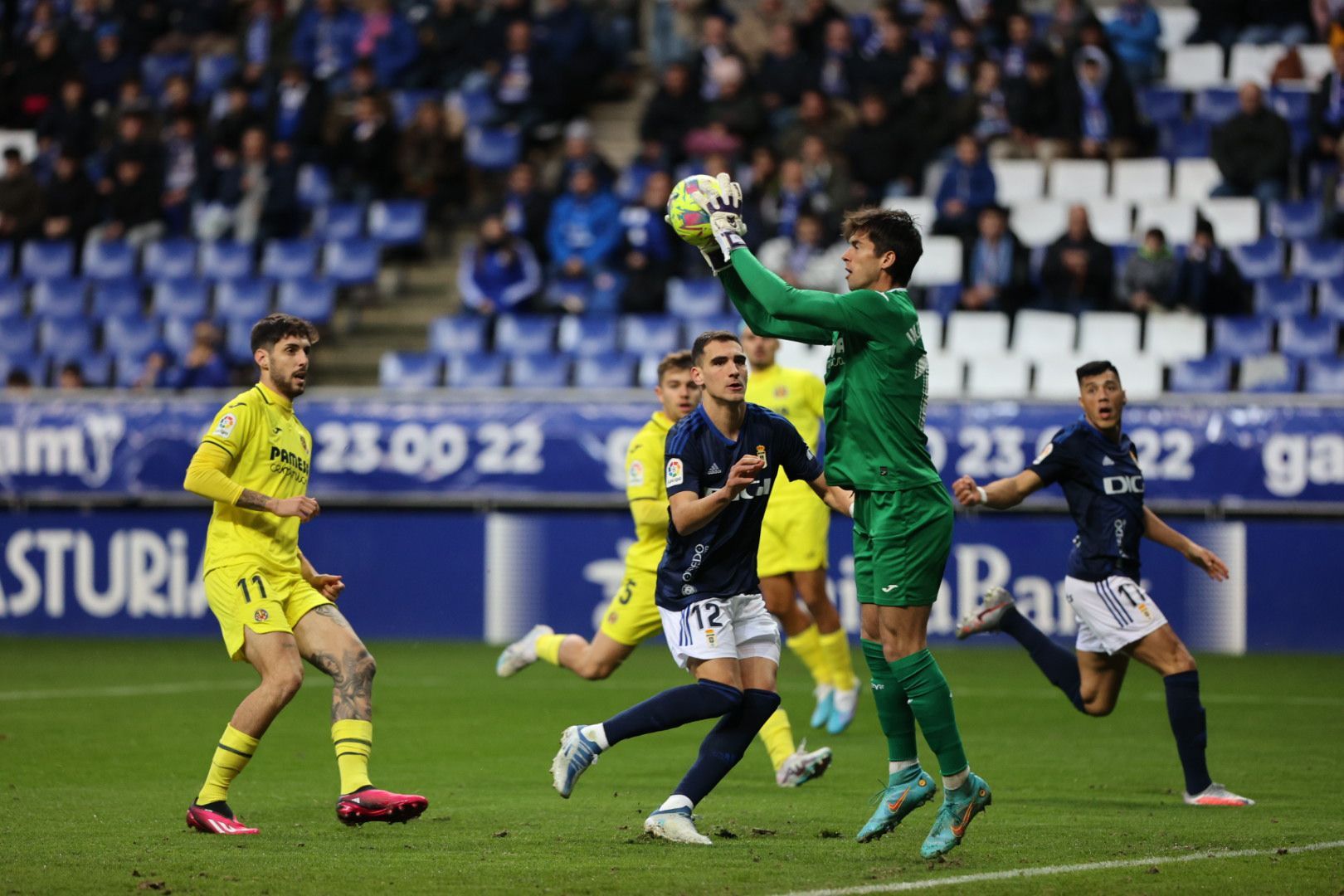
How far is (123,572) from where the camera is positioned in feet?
54.1

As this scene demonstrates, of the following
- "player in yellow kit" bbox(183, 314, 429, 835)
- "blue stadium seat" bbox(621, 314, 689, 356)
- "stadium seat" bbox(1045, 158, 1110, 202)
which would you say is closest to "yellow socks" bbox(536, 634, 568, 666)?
"player in yellow kit" bbox(183, 314, 429, 835)

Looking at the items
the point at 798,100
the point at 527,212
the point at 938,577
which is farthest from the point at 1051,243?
the point at 938,577

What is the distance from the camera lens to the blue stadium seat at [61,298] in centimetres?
2142

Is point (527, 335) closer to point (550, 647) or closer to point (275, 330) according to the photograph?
point (550, 647)

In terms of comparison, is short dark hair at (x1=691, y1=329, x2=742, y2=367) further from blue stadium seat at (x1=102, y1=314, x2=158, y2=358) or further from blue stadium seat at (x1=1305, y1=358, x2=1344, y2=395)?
blue stadium seat at (x1=102, y1=314, x2=158, y2=358)

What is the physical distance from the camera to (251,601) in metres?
7.72

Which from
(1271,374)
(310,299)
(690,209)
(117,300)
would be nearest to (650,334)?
(310,299)

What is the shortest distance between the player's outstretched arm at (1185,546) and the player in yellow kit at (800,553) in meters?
2.31

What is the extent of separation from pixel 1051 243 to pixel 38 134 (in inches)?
506

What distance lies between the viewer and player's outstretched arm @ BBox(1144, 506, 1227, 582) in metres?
8.66

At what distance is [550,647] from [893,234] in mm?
3874

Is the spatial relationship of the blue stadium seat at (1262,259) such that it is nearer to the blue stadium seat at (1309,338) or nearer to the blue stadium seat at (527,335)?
the blue stadium seat at (1309,338)

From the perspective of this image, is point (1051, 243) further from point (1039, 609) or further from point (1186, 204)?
point (1039, 609)

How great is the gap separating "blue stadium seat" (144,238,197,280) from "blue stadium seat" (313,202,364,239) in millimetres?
1416
